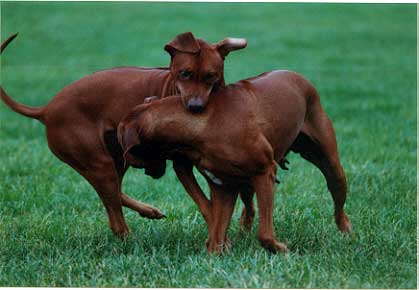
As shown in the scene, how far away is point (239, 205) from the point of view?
809 centimetres

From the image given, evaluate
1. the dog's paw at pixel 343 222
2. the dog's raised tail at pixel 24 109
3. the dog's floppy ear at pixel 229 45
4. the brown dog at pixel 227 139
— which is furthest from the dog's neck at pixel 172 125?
the dog's paw at pixel 343 222

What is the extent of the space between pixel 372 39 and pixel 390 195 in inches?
443

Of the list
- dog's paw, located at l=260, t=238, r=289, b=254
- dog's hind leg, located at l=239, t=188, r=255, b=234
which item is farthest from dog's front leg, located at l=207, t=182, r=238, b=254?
dog's hind leg, located at l=239, t=188, r=255, b=234

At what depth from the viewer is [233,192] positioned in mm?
6281

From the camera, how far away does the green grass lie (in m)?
5.74

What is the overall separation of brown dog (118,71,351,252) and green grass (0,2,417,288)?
373mm

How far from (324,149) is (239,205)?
153 centimetres

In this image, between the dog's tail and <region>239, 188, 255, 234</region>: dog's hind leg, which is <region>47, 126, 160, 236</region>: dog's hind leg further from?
<region>239, 188, 255, 234</region>: dog's hind leg

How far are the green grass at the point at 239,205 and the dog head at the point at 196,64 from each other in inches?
44.9

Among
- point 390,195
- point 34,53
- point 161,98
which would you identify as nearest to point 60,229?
point 161,98

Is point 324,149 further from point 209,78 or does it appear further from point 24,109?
point 24,109

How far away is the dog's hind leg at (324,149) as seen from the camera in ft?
22.0

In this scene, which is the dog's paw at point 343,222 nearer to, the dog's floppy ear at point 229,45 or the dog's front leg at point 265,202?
the dog's front leg at point 265,202

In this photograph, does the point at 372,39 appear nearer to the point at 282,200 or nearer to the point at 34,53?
the point at 34,53
